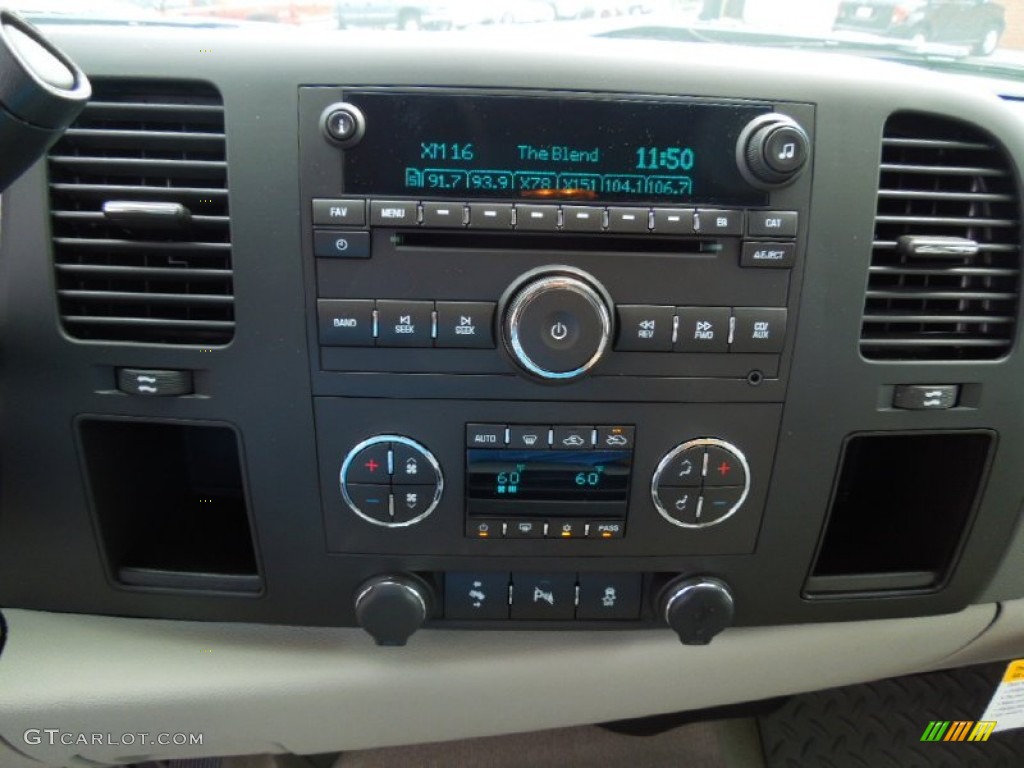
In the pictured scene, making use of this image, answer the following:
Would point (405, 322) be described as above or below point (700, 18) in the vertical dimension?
below

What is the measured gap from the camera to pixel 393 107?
653mm

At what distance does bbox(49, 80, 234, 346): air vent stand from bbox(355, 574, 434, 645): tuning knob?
0.89 feet

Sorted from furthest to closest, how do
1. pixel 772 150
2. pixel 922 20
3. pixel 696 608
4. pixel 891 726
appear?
pixel 891 726 < pixel 922 20 < pixel 696 608 < pixel 772 150

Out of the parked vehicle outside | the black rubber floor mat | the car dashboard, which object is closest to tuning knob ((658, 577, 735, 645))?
the car dashboard

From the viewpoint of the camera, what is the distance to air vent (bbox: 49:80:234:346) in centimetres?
67

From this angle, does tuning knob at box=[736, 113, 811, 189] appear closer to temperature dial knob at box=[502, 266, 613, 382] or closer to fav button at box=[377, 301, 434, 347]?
temperature dial knob at box=[502, 266, 613, 382]

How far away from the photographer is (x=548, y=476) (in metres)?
0.75

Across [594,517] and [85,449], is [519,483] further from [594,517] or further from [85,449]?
[85,449]

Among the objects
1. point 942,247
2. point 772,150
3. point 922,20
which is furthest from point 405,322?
point 922,20

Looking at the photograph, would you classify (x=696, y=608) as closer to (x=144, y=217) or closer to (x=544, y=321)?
(x=544, y=321)

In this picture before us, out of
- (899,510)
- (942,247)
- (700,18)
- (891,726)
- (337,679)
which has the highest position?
(700,18)

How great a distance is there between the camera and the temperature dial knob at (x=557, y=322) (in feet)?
2.15

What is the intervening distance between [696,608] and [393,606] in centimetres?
29

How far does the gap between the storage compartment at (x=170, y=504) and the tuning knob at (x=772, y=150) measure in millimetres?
516
